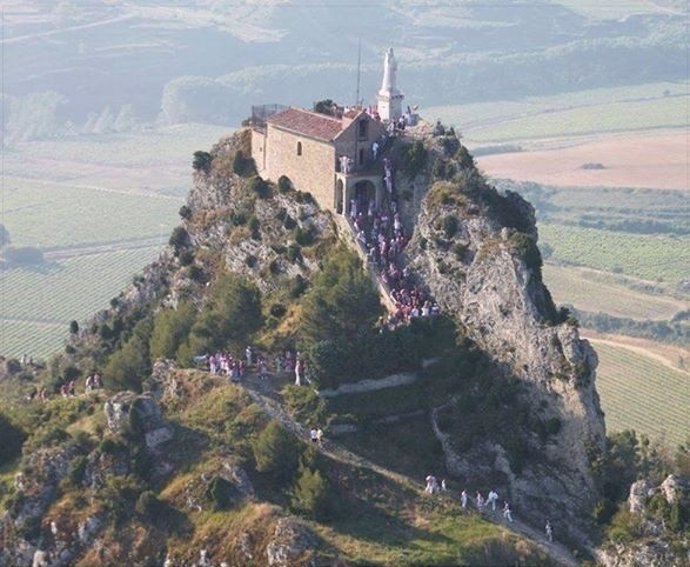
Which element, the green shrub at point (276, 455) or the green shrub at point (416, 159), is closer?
the green shrub at point (276, 455)

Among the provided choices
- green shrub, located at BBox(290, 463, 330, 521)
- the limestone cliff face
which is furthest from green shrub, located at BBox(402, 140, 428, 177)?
green shrub, located at BBox(290, 463, 330, 521)

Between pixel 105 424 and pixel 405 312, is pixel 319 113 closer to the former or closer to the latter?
pixel 405 312

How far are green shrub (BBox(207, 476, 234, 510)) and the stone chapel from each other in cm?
2292

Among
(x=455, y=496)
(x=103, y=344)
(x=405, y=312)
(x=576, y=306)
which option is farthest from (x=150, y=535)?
(x=576, y=306)

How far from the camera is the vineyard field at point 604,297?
548ft

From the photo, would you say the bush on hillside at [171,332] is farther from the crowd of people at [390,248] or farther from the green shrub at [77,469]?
the green shrub at [77,469]

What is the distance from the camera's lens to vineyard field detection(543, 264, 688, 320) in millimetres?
167000

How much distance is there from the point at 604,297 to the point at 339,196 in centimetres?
10224

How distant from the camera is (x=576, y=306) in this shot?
169375 millimetres

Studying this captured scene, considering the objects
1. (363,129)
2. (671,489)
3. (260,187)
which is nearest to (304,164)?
(260,187)

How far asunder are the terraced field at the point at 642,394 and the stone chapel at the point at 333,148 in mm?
43211

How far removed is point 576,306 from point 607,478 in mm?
108437

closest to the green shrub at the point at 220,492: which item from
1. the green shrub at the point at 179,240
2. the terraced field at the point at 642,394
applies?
the green shrub at the point at 179,240

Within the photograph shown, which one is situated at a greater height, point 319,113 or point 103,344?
point 319,113
